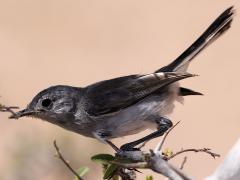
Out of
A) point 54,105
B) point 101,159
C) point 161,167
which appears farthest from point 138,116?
point 161,167

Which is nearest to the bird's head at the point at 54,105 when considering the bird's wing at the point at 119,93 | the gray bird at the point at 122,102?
the gray bird at the point at 122,102

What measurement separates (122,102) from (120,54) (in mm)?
8219

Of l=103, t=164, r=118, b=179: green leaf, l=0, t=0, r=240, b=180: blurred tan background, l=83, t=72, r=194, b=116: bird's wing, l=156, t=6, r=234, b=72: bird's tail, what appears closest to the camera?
l=103, t=164, r=118, b=179: green leaf

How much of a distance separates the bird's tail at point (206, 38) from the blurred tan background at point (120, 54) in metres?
4.66

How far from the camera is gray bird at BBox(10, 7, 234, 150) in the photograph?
4016 mm

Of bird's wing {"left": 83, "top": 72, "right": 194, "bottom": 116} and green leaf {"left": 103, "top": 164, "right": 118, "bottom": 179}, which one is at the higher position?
green leaf {"left": 103, "top": 164, "right": 118, "bottom": 179}

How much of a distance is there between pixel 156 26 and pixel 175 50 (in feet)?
3.79

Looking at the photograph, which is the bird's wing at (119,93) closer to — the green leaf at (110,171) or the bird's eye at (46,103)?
the bird's eye at (46,103)

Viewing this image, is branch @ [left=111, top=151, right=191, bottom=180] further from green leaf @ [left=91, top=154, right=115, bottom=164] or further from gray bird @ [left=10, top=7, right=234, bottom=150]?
gray bird @ [left=10, top=7, right=234, bottom=150]

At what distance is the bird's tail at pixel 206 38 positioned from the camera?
156 inches

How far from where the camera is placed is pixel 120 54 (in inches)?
492

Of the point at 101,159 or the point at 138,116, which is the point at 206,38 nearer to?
the point at 138,116

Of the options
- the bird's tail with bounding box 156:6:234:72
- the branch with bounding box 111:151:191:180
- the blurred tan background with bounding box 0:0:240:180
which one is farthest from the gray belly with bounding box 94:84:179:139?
the blurred tan background with bounding box 0:0:240:180

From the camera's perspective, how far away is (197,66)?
12.0 metres
